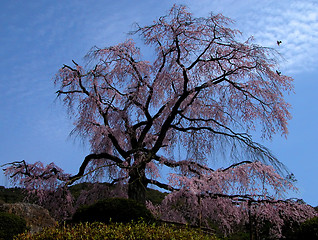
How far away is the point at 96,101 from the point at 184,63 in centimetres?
398

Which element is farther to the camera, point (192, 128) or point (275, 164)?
point (192, 128)

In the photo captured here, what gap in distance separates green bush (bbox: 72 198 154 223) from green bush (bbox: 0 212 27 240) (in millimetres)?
2820

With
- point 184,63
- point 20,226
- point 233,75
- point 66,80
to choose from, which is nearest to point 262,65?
point 233,75

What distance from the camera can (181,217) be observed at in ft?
41.6

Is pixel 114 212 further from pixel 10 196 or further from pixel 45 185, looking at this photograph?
pixel 10 196

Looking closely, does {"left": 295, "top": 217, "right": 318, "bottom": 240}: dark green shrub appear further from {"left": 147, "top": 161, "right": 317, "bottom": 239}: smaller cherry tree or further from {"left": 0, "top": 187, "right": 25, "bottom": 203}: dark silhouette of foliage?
{"left": 0, "top": 187, "right": 25, "bottom": 203}: dark silhouette of foliage

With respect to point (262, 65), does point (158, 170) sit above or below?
below

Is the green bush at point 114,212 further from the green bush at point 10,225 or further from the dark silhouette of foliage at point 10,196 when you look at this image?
the dark silhouette of foliage at point 10,196

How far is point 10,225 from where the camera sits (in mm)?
10672

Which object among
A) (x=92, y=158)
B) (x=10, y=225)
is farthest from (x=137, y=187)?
(x=10, y=225)

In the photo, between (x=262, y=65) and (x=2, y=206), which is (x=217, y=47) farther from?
(x=2, y=206)

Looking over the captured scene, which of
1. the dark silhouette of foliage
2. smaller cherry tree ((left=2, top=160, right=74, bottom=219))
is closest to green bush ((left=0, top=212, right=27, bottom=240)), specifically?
smaller cherry tree ((left=2, top=160, right=74, bottom=219))

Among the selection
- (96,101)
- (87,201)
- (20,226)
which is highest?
(96,101)

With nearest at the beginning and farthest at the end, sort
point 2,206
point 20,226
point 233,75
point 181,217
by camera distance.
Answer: point 20,226
point 2,206
point 181,217
point 233,75
